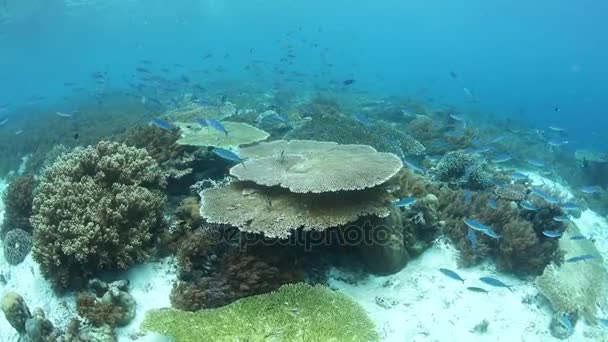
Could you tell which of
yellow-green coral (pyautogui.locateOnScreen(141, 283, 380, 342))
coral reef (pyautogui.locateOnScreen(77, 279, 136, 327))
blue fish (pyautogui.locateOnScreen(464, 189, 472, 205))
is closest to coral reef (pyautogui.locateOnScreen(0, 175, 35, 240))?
coral reef (pyautogui.locateOnScreen(77, 279, 136, 327))

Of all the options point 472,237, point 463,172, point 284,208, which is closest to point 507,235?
point 472,237

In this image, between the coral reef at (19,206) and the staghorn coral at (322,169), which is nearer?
the staghorn coral at (322,169)

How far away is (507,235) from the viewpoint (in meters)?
7.98

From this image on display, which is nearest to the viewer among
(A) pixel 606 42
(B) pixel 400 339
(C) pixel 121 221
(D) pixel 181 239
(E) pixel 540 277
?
(B) pixel 400 339

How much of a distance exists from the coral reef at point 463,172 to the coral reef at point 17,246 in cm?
975

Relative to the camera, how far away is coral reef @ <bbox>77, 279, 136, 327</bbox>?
5.39 m

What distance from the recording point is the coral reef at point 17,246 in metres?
7.56

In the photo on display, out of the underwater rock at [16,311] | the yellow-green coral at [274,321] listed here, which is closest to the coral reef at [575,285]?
the yellow-green coral at [274,321]

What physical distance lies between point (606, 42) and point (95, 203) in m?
230

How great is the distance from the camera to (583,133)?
43406mm

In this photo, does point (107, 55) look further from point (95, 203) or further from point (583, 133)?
point (95, 203)

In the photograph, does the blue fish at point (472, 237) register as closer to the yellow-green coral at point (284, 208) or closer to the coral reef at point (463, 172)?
the yellow-green coral at point (284, 208)

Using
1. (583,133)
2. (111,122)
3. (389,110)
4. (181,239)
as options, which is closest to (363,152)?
(181,239)

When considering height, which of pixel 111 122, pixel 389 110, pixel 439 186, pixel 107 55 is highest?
pixel 439 186
